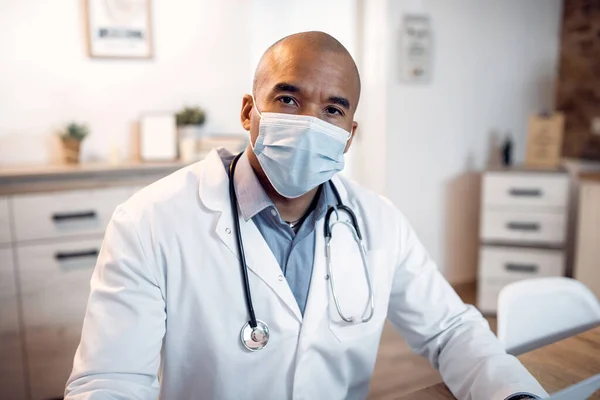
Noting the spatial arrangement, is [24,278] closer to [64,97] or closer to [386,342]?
[64,97]

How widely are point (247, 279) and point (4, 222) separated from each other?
1382 millimetres

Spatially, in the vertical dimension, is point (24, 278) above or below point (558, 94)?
below

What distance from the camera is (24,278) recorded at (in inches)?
82.0

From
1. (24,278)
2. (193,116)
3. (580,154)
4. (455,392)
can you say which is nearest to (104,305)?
(455,392)

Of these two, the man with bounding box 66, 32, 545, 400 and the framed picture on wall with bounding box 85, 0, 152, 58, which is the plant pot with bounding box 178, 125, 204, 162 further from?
the man with bounding box 66, 32, 545, 400

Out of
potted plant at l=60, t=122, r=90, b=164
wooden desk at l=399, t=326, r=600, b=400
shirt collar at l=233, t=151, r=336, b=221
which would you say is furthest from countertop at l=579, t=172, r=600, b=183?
potted plant at l=60, t=122, r=90, b=164

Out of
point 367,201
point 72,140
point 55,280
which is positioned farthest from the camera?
point 72,140

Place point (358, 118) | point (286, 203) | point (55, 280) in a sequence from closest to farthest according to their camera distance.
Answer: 1. point (286, 203)
2. point (55, 280)
3. point (358, 118)

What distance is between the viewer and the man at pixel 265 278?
1030mm

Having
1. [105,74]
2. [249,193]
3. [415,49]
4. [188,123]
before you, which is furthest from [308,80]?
[415,49]

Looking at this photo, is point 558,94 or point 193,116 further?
point 558,94

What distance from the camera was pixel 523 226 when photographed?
298 cm

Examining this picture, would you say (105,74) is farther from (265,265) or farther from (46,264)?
(265,265)

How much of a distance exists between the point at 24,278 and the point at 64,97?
89 cm
